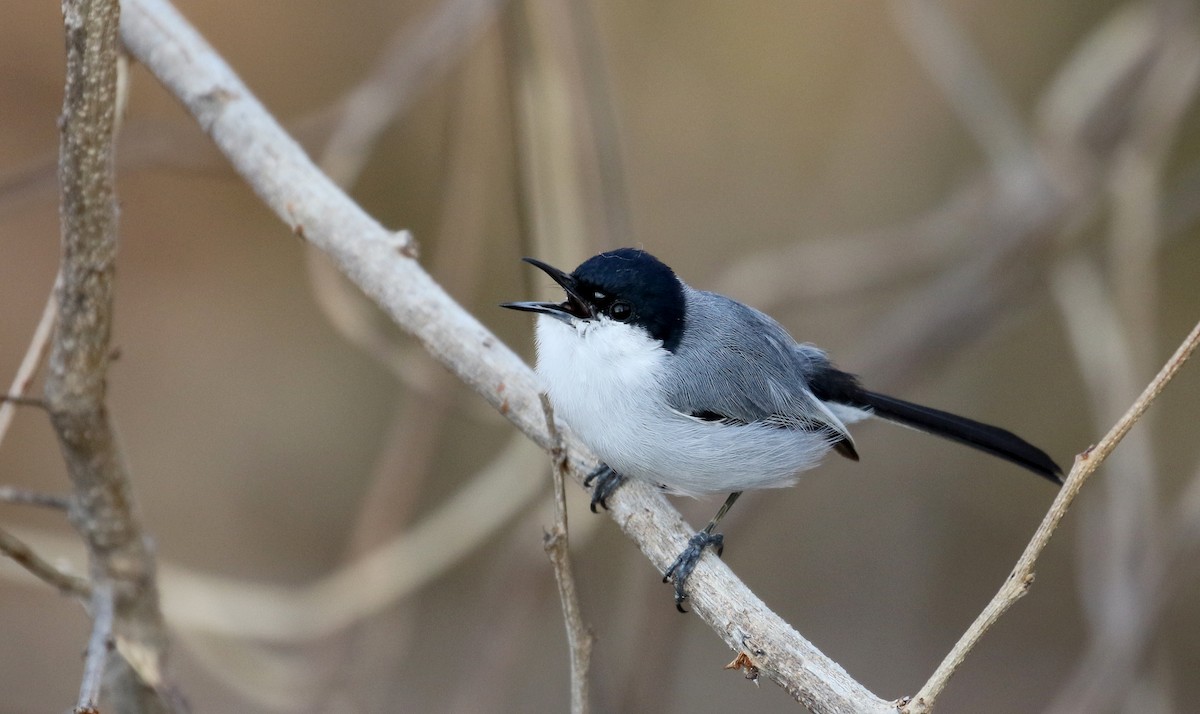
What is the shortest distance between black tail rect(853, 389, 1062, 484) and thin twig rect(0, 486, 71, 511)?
1.65 meters

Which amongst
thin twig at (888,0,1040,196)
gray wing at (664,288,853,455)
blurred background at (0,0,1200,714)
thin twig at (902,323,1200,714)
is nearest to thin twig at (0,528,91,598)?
gray wing at (664,288,853,455)

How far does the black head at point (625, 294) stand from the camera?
6.81ft

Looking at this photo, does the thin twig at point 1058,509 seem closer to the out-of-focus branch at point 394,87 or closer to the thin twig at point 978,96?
the out-of-focus branch at point 394,87

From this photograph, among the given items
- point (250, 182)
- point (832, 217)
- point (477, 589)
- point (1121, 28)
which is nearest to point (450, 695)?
point (477, 589)

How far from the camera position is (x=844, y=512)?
441cm

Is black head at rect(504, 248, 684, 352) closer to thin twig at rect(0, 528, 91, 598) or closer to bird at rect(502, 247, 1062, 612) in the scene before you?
bird at rect(502, 247, 1062, 612)

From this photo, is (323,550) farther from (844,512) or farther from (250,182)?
(250,182)

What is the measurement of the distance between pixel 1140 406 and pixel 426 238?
3.37 m

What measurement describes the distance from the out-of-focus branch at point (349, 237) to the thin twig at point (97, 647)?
0.65m

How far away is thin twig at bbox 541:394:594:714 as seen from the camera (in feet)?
4.50

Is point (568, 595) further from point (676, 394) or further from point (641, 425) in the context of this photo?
point (676, 394)

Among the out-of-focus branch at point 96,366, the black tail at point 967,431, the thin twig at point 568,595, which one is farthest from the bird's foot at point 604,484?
the out-of-focus branch at point 96,366

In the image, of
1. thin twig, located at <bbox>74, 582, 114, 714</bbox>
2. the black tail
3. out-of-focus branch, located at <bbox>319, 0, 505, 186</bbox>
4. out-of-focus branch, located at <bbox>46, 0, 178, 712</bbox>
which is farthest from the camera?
out-of-focus branch, located at <bbox>319, 0, 505, 186</bbox>

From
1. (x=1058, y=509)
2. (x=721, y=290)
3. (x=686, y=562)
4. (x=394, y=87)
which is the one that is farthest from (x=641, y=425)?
(x=721, y=290)
